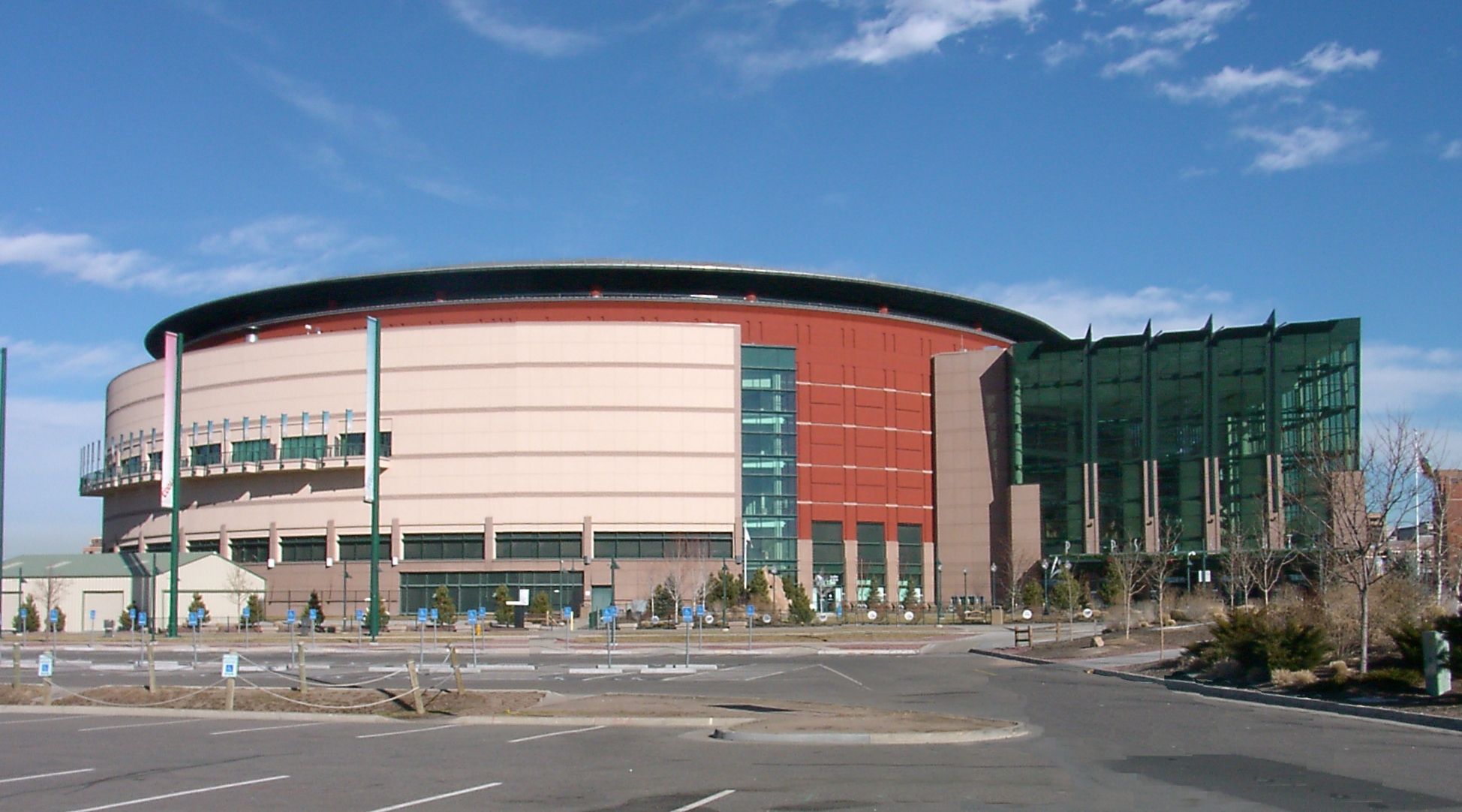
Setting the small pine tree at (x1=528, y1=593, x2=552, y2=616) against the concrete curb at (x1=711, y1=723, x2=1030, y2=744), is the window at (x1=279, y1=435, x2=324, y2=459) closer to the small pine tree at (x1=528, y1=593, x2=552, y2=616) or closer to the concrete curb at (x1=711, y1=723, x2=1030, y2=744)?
the small pine tree at (x1=528, y1=593, x2=552, y2=616)

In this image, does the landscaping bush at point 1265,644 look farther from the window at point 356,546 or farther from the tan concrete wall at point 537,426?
the window at point 356,546

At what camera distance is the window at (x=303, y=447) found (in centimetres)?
9419

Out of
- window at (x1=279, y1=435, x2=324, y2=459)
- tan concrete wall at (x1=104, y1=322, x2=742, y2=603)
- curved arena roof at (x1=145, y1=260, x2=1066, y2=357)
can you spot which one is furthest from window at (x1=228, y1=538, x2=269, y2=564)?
curved arena roof at (x1=145, y1=260, x2=1066, y2=357)

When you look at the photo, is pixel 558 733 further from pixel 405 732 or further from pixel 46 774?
pixel 46 774

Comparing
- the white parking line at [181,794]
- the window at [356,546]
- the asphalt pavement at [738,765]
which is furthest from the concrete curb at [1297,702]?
the window at [356,546]

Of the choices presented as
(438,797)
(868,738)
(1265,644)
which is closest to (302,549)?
(1265,644)

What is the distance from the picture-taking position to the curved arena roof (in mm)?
97250

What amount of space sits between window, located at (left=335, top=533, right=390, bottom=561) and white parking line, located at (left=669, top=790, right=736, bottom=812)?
83543mm

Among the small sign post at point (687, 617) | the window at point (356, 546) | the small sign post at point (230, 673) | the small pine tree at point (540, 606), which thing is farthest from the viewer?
the window at point (356, 546)

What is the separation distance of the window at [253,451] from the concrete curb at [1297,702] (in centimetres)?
7602

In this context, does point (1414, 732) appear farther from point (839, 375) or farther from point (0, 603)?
point (0, 603)

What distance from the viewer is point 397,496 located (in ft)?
304

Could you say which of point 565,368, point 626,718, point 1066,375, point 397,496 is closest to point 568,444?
point 565,368

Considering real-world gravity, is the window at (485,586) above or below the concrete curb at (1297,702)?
below
